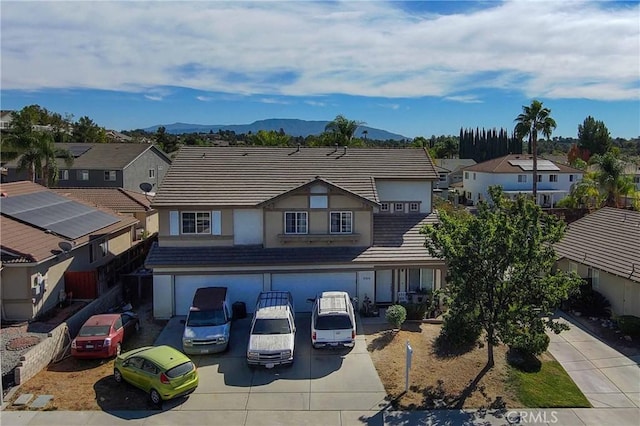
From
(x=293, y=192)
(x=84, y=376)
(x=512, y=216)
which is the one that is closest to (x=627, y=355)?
(x=512, y=216)

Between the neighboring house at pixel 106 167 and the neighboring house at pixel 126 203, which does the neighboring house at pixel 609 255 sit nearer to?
the neighboring house at pixel 126 203

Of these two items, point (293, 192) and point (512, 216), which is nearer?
point (512, 216)

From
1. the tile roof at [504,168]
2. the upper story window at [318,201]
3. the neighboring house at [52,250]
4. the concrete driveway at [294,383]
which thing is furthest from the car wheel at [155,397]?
the tile roof at [504,168]

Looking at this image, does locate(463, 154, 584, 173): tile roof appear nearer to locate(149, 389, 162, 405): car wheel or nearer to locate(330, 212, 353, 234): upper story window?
locate(330, 212, 353, 234): upper story window

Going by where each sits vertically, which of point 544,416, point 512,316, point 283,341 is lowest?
point 544,416

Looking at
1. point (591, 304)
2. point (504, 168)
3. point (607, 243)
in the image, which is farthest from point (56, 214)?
point (504, 168)

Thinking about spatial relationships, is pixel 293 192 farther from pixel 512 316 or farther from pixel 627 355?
pixel 627 355

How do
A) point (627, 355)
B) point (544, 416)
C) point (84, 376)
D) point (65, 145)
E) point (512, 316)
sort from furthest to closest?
point (65, 145), point (627, 355), point (84, 376), point (512, 316), point (544, 416)
